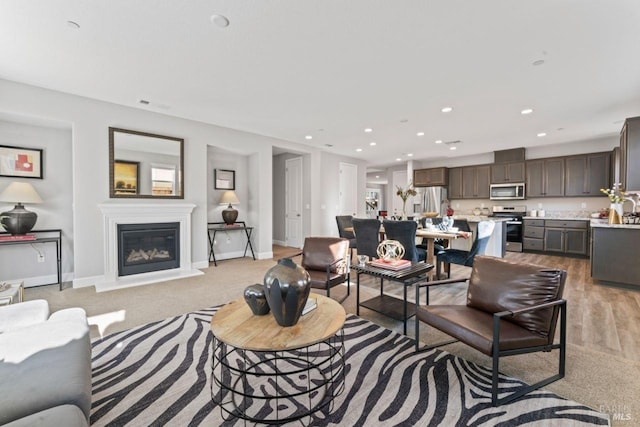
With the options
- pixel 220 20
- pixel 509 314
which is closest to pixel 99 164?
pixel 220 20

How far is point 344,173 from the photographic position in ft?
27.3

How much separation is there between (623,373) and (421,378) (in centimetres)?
146

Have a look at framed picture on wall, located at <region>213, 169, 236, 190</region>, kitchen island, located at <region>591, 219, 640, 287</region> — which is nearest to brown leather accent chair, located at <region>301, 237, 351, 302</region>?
framed picture on wall, located at <region>213, 169, 236, 190</region>

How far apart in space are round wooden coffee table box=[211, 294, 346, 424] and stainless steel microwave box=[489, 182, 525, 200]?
704 centimetres

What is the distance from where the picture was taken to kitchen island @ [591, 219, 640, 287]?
150 inches

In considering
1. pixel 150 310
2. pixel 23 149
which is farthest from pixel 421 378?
pixel 23 149

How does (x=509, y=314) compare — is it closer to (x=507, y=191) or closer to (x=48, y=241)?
(x=48, y=241)

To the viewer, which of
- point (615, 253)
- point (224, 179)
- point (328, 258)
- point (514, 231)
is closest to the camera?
point (328, 258)

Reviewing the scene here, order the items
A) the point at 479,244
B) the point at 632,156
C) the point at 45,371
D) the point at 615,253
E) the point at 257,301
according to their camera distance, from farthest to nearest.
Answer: the point at 632,156
the point at 615,253
the point at 479,244
the point at 257,301
the point at 45,371

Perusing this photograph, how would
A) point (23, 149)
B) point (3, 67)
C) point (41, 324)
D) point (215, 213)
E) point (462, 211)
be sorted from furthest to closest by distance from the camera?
point (462, 211) < point (215, 213) < point (23, 149) < point (3, 67) < point (41, 324)

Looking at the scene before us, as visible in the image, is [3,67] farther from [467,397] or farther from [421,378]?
[467,397]

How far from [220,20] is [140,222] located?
11.0ft

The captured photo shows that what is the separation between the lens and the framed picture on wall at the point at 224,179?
5805 millimetres

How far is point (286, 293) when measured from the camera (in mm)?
1583
